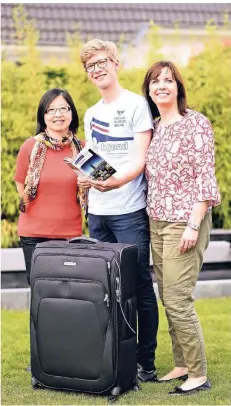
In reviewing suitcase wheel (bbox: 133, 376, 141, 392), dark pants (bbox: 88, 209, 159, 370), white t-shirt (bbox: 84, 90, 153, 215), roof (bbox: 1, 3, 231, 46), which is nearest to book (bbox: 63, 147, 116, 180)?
white t-shirt (bbox: 84, 90, 153, 215)

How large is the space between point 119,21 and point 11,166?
4342mm

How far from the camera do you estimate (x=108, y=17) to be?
10.0 m

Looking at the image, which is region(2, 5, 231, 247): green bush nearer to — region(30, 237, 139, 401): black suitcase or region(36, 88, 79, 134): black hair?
region(36, 88, 79, 134): black hair

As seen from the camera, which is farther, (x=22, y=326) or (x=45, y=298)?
(x=22, y=326)

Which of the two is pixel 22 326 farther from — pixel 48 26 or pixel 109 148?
pixel 48 26

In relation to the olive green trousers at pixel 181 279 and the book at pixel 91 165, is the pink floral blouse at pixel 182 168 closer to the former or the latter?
the olive green trousers at pixel 181 279

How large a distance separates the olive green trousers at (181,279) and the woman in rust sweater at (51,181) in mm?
488

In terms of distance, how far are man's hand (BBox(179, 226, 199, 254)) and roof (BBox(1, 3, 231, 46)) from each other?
6.27 m

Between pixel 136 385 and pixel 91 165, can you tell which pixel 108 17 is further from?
pixel 136 385

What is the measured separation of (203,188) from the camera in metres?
3.62

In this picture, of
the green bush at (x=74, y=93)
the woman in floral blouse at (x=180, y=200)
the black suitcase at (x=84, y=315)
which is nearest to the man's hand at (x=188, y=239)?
the woman in floral blouse at (x=180, y=200)

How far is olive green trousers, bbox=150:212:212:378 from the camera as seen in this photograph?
3.72 m

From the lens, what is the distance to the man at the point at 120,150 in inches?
150

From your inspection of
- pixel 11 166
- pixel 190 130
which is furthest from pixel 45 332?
pixel 11 166
